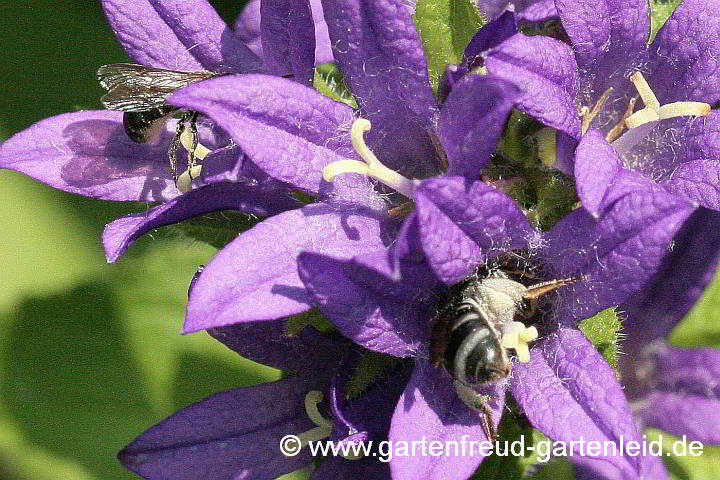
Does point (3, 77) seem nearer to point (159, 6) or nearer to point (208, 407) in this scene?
point (159, 6)

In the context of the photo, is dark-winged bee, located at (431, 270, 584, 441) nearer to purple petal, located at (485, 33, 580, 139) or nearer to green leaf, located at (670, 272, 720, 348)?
purple petal, located at (485, 33, 580, 139)

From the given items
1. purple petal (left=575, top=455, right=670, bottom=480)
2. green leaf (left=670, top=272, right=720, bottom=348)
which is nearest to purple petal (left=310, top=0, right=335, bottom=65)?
purple petal (left=575, top=455, right=670, bottom=480)

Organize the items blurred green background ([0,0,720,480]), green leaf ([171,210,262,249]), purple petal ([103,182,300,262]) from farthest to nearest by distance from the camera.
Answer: blurred green background ([0,0,720,480])
green leaf ([171,210,262,249])
purple petal ([103,182,300,262])

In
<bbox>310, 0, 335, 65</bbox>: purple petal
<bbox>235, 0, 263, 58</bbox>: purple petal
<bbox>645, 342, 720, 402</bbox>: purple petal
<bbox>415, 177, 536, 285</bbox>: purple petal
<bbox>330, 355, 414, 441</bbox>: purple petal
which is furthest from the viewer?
<bbox>235, 0, 263, 58</bbox>: purple petal

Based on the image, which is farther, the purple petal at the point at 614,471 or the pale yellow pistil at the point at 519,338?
the purple petal at the point at 614,471

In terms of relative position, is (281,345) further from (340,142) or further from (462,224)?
(462,224)

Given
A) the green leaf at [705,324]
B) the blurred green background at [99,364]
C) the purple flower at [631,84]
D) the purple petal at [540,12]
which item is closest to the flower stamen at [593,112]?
the purple flower at [631,84]

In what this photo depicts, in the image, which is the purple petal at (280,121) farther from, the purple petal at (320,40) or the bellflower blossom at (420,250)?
the purple petal at (320,40)

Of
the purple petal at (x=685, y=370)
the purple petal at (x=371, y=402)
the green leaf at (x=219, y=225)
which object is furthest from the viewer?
the purple petal at (x=685, y=370)
